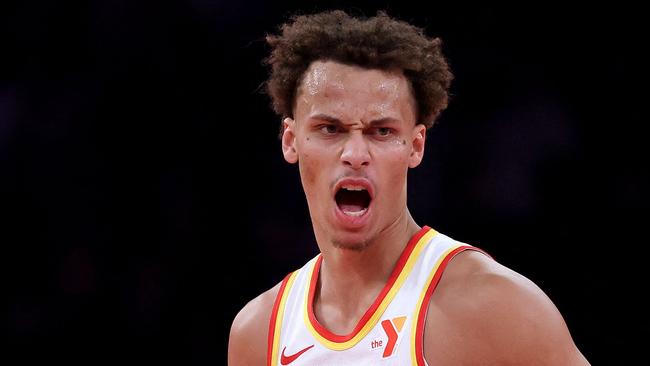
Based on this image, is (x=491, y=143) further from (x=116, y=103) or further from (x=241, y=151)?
(x=116, y=103)

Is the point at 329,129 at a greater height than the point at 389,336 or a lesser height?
greater

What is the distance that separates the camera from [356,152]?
2.54 m

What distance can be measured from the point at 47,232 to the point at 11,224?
→ 0.25m

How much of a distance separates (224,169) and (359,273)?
253cm

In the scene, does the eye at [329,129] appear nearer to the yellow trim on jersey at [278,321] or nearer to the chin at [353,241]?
the chin at [353,241]

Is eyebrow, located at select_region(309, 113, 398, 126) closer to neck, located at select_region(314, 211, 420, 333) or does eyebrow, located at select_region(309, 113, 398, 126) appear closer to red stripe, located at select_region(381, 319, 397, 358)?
neck, located at select_region(314, 211, 420, 333)

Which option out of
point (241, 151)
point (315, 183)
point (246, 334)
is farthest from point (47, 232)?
point (315, 183)

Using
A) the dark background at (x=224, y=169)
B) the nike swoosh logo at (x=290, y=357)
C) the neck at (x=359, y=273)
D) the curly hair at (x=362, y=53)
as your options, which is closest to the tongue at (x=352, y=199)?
the neck at (x=359, y=273)

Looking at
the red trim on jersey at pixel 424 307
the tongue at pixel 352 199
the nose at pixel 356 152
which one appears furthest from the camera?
the tongue at pixel 352 199

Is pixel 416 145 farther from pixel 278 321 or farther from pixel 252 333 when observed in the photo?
pixel 252 333

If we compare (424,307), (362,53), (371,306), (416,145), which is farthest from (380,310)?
(362,53)

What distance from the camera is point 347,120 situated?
8.46 feet

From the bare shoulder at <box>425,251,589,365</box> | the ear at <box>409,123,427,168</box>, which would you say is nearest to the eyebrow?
the ear at <box>409,123,427,168</box>

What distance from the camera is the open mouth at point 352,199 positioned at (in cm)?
264
